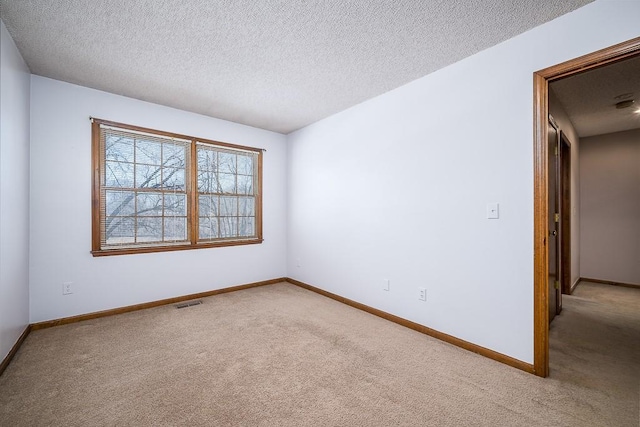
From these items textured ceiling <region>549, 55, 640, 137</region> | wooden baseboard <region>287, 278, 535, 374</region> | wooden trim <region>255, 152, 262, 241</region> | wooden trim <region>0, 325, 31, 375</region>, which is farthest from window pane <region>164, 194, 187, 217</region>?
textured ceiling <region>549, 55, 640, 137</region>

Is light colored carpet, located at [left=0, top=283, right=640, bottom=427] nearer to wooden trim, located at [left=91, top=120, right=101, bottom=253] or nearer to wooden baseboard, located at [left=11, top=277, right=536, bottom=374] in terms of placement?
wooden baseboard, located at [left=11, top=277, right=536, bottom=374]

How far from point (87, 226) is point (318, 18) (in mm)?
3265

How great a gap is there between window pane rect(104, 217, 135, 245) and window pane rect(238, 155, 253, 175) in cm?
167

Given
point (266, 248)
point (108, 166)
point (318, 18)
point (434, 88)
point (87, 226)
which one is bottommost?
point (266, 248)

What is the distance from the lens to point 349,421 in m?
1.58

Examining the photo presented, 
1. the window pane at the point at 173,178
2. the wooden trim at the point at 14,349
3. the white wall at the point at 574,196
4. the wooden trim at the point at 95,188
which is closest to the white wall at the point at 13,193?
the wooden trim at the point at 14,349

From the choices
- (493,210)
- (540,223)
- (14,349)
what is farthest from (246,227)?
(540,223)

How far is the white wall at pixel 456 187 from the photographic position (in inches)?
82.8

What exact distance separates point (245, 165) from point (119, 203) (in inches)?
70.9

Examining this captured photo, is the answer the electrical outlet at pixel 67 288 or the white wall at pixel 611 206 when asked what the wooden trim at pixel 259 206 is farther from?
the white wall at pixel 611 206

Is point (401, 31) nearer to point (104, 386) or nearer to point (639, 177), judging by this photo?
point (104, 386)

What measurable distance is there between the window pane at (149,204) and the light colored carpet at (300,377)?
1.29 meters

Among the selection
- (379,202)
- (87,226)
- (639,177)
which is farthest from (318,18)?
(639,177)

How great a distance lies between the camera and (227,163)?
14.1ft
